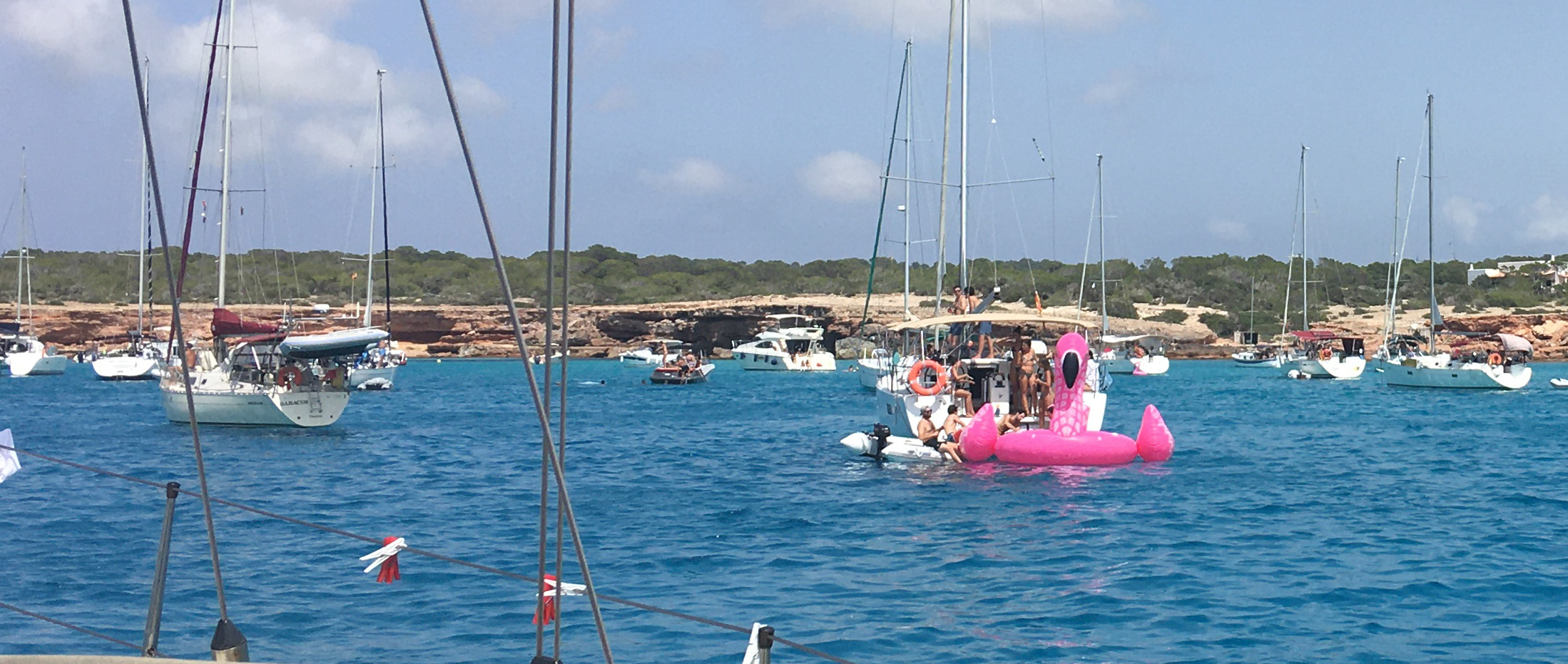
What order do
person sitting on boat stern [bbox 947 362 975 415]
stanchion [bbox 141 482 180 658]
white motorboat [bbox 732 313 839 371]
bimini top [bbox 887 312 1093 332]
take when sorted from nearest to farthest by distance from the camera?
stanchion [bbox 141 482 180 658] → person sitting on boat stern [bbox 947 362 975 415] → bimini top [bbox 887 312 1093 332] → white motorboat [bbox 732 313 839 371]

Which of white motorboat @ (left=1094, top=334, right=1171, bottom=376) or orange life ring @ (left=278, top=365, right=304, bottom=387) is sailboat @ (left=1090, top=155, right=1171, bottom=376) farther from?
orange life ring @ (left=278, top=365, right=304, bottom=387)

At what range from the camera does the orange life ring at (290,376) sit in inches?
1299

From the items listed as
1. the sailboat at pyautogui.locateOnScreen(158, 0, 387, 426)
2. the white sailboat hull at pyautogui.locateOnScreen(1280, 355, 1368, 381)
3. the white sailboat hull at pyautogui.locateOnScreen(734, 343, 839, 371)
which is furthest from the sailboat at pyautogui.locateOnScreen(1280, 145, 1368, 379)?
the sailboat at pyautogui.locateOnScreen(158, 0, 387, 426)

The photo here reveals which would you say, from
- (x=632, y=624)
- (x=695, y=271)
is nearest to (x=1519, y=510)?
(x=632, y=624)

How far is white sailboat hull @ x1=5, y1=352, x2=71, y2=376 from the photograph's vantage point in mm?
66250

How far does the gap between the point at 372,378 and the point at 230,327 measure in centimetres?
2556

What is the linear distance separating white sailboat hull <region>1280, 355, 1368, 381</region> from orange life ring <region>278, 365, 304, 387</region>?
1949 inches

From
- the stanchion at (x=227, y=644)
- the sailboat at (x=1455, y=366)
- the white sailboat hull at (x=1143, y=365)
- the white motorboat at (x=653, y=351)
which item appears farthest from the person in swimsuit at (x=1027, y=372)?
the white motorboat at (x=653, y=351)

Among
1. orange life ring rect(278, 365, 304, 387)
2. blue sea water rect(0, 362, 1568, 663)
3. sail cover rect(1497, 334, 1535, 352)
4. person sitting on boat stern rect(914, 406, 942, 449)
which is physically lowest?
blue sea water rect(0, 362, 1568, 663)

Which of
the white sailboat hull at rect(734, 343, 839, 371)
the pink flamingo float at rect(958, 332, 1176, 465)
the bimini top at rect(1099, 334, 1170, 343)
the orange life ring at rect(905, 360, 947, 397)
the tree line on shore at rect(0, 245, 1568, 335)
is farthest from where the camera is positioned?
the tree line on shore at rect(0, 245, 1568, 335)

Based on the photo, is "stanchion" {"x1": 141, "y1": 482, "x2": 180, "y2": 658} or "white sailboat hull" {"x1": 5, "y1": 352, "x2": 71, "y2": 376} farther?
"white sailboat hull" {"x1": 5, "y1": 352, "x2": 71, "y2": 376}

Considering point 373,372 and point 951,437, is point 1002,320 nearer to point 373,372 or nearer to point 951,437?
point 951,437

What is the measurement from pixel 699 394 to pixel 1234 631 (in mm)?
43610

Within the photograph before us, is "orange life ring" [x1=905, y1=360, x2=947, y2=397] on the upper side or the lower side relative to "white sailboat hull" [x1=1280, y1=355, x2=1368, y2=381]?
upper
